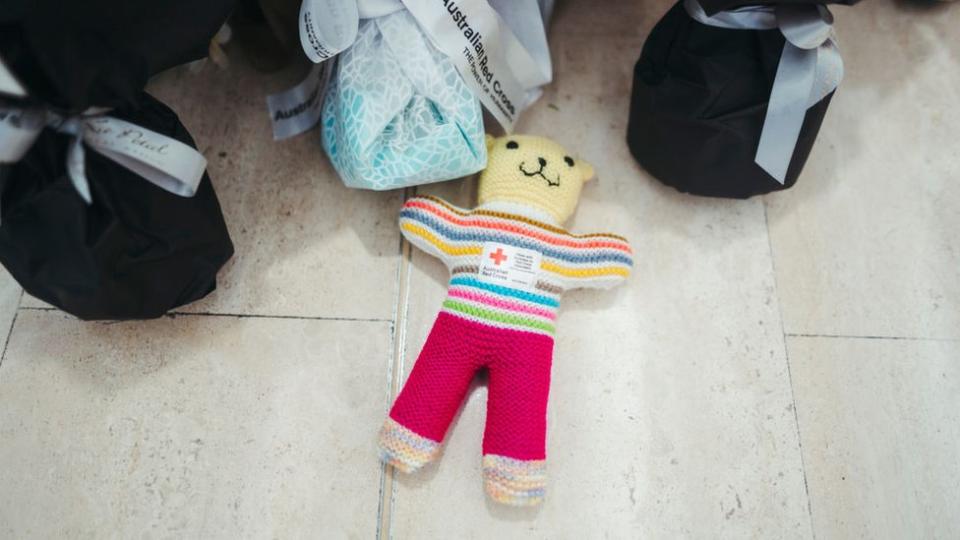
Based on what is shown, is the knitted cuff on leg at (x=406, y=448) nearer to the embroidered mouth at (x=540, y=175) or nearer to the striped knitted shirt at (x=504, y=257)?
the striped knitted shirt at (x=504, y=257)

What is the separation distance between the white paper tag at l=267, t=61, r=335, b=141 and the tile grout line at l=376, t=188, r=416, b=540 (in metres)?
0.15

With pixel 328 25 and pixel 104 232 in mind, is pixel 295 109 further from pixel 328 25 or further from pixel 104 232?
pixel 104 232

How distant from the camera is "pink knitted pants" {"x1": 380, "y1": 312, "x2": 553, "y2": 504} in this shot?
32.0 inches

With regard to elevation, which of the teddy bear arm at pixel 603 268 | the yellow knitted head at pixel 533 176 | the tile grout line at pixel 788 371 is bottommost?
the tile grout line at pixel 788 371

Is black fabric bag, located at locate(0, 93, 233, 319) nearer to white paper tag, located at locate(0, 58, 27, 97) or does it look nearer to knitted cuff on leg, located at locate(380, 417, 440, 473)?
white paper tag, located at locate(0, 58, 27, 97)

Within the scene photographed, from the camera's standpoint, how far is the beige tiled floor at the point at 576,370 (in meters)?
0.84

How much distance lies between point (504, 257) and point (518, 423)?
17 cm

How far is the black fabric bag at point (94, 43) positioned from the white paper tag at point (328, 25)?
11 centimetres

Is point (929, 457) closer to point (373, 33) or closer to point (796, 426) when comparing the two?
point (796, 426)

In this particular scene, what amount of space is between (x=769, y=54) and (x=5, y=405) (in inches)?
35.4

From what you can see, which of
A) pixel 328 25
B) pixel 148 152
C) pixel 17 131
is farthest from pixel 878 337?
pixel 17 131

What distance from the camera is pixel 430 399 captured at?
2.71ft

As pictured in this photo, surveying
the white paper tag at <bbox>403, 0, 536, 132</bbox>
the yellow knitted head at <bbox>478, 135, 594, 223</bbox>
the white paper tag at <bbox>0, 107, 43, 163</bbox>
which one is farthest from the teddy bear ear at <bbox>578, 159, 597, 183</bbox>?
the white paper tag at <bbox>0, 107, 43, 163</bbox>

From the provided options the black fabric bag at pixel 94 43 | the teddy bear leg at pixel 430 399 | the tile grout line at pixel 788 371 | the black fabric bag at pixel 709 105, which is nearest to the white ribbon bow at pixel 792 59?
the black fabric bag at pixel 709 105
